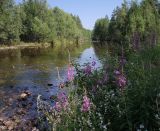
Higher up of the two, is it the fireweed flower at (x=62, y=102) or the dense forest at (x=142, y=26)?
the dense forest at (x=142, y=26)

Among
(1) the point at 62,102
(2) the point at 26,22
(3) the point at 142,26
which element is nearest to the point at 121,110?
(1) the point at 62,102

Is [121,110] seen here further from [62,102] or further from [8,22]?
[8,22]

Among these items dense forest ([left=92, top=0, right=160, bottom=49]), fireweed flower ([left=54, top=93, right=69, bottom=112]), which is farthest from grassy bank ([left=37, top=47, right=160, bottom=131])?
dense forest ([left=92, top=0, right=160, bottom=49])

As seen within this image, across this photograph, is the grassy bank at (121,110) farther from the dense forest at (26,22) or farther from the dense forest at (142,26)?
the dense forest at (26,22)

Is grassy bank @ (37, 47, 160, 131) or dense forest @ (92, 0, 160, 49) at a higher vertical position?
dense forest @ (92, 0, 160, 49)

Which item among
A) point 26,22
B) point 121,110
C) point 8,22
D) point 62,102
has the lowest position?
point 121,110

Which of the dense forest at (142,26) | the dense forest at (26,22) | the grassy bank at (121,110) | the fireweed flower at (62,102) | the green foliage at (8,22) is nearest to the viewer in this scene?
the grassy bank at (121,110)

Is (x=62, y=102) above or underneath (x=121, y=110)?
above

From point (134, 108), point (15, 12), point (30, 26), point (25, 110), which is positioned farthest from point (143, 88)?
point (30, 26)

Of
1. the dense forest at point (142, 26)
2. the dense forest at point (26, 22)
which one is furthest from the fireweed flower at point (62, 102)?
the dense forest at point (26, 22)

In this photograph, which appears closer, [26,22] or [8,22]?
[8,22]

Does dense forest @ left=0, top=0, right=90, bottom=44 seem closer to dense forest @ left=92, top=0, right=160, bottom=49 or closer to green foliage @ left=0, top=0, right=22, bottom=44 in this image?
green foliage @ left=0, top=0, right=22, bottom=44

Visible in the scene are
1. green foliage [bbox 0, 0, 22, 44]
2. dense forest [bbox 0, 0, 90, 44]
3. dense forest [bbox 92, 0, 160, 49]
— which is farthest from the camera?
dense forest [bbox 0, 0, 90, 44]

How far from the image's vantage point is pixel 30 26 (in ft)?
335
